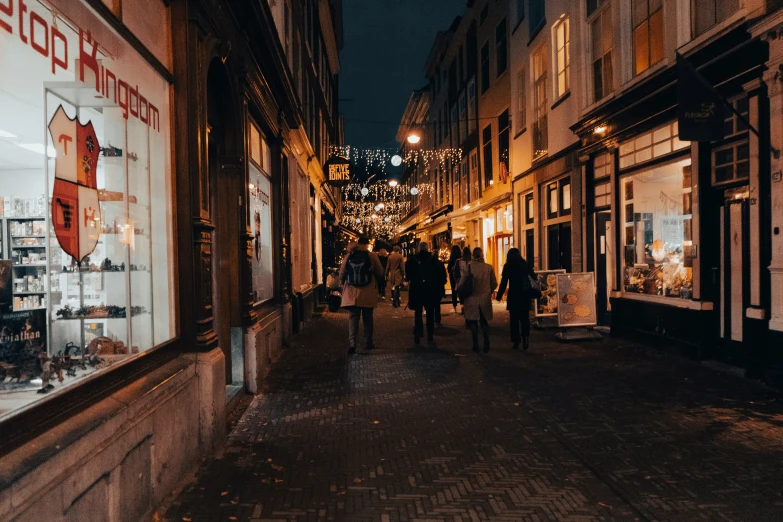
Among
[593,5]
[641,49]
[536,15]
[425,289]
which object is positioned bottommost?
[425,289]

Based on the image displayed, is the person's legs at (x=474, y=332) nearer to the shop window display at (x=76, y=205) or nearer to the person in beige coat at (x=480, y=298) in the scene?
the person in beige coat at (x=480, y=298)

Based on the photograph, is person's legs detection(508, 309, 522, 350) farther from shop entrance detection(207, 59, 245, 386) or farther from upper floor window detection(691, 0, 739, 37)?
upper floor window detection(691, 0, 739, 37)

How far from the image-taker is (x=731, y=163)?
903 centimetres

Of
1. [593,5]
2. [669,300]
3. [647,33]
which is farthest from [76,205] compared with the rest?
[593,5]

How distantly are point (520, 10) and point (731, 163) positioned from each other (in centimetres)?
1186

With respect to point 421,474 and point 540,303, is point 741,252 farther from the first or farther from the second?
point 421,474

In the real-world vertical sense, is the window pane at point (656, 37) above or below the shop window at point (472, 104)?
below

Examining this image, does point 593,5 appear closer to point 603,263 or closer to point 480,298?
point 603,263

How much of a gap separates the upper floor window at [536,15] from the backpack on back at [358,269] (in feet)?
30.9

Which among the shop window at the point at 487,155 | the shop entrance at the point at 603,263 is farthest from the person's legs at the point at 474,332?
the shop window at the point at 487,155

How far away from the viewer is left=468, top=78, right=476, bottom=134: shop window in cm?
2664

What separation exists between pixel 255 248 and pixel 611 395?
213 inches

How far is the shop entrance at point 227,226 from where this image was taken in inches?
305

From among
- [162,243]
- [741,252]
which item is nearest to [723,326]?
[741,252]
